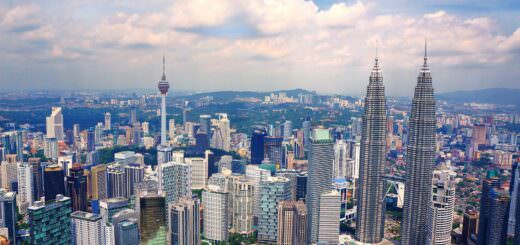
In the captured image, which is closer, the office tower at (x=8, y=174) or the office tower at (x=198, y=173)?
the office tower at (x=8, y=174)

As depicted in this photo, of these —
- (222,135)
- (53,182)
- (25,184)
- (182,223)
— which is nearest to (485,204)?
(182,223)

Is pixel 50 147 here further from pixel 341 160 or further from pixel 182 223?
pixel 341 160

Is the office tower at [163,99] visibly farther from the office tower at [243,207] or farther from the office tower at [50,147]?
the office tower at [243,207]

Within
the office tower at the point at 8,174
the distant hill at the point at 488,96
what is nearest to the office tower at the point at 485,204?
the distant hill at the point at 488,96

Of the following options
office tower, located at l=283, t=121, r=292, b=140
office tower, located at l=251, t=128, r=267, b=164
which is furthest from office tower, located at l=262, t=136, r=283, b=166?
office tower, located at l=283, t=121, r=292, b=140

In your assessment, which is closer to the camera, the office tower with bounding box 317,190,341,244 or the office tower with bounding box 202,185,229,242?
the office tower with bounding box 317,190,341,244

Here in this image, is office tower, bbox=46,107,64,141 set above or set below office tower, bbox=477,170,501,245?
above

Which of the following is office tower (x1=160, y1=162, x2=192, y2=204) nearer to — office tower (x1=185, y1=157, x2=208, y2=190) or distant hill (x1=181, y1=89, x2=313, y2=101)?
office tower (x1=185, y1=157, x2=208, y2=190)
